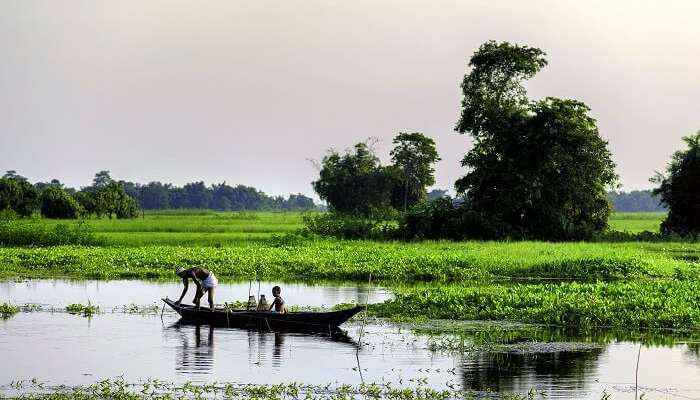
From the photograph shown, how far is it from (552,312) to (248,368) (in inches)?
359

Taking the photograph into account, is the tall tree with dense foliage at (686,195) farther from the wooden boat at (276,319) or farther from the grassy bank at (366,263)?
the wooden boat at (276,319)

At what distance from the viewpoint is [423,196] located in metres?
92.5

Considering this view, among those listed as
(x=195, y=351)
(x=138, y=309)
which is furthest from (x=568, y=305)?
(x=138, y=309)

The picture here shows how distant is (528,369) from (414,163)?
73008 mm

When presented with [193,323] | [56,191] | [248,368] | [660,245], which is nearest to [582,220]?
[660,245]

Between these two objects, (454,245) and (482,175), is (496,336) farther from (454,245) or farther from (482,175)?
(482,175)

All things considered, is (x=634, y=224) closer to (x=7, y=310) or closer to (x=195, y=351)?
(x=7, y=310)

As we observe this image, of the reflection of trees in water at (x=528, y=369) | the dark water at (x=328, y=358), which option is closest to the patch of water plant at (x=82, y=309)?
the dark water at (x=328, y=358)

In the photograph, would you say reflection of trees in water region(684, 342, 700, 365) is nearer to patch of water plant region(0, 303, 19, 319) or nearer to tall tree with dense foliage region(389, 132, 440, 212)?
patch of water plant region(0, 303, 19, 319)

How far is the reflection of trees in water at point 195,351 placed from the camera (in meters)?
19.1

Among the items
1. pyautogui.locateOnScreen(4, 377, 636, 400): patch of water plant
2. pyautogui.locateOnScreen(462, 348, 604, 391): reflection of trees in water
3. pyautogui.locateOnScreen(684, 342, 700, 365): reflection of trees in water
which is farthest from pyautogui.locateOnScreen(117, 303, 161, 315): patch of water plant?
pyautogui.locateOnScreen(684, 342, 700, 365): reflection of trees in water

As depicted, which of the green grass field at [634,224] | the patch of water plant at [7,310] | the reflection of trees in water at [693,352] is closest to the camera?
the reflection of trees in water at [693,352]

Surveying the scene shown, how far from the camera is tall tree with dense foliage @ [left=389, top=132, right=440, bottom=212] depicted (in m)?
91.1

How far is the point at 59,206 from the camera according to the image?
281 feet
